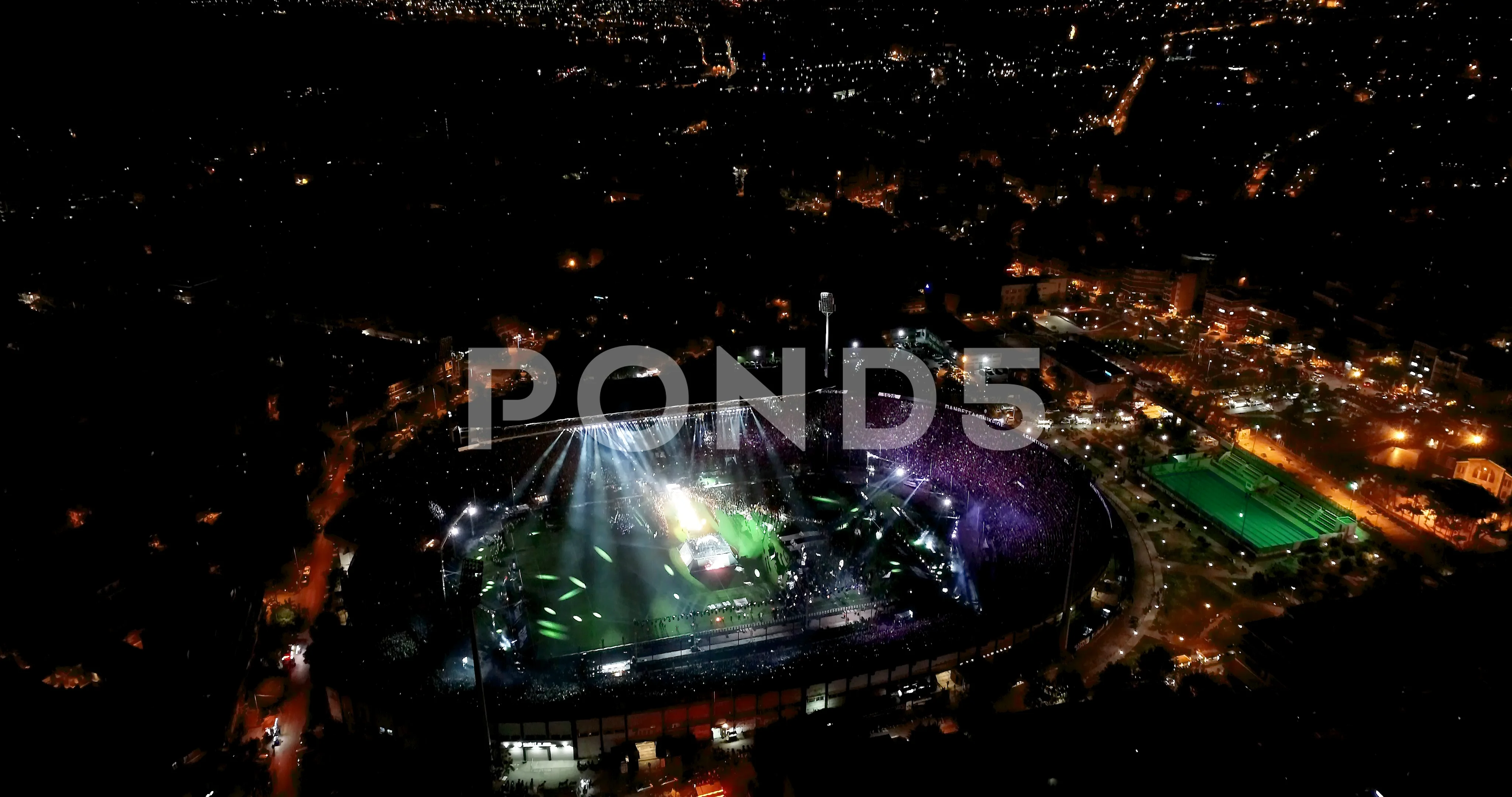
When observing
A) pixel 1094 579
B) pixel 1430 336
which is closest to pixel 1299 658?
pixel 1094 579

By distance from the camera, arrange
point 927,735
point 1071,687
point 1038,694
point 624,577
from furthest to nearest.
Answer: point 624,577 < point 1071,687 < point 1038,694 < point 927,735

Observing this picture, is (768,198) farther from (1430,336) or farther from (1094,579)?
(1094,579)

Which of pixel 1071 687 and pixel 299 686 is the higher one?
pixel 1071 687

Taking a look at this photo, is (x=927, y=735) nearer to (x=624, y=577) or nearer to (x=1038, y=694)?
(x=1038, y=694)

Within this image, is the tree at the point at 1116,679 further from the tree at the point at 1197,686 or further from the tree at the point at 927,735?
the tree at the point at 927,735

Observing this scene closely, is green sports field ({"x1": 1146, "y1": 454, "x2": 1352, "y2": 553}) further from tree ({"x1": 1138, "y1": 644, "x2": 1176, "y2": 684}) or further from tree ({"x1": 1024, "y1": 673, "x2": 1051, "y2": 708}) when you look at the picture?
tree ({"x1": 1024, "y1": 673, "x2": 1051, "y2": 708})

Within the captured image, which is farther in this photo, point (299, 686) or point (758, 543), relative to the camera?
point (758, 543)

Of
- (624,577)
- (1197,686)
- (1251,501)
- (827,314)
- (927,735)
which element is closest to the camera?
(927,735)

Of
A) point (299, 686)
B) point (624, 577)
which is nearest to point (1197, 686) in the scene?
point (624, 577)

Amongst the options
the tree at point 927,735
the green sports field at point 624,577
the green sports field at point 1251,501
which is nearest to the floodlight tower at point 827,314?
the green sports field at point 624,577

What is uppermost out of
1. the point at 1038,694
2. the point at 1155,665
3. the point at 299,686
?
the point at 1155,665
